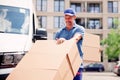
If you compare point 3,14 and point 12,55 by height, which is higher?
point 3,14

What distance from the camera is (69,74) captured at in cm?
629

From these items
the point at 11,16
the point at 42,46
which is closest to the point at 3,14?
the point at 11,16

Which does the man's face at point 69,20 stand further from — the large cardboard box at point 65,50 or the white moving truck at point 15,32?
the white moving truck at point 15,32

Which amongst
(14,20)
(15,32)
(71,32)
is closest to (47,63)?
(71,32)

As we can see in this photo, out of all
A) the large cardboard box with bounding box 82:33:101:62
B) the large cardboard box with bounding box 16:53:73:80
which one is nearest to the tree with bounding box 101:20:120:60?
the large cardboard box with bounding box 82:33:101:62

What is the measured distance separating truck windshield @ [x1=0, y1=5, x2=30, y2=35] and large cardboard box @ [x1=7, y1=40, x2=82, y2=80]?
3.16 metres

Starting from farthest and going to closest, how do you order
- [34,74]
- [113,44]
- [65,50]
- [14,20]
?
[113,44]
[14,20]
[65,50]
[34,74]

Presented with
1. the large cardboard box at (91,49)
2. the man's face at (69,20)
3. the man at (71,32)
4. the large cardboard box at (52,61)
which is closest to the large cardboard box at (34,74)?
the large cardboard box at (52,61)

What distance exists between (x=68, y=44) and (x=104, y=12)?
66.0 metres

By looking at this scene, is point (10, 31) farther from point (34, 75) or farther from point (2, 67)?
point (34, 75)

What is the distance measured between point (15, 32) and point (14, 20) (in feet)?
1.25

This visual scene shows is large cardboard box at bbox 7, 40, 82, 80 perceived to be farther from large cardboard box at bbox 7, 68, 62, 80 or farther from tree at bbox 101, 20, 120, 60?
tree at bbox 101, 20, 120, 60

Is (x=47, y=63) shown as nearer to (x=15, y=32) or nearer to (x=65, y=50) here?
(x=65, y=50)

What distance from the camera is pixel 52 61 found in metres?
6.16
